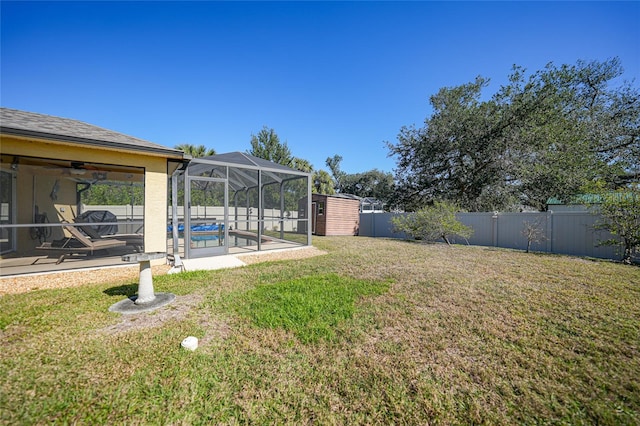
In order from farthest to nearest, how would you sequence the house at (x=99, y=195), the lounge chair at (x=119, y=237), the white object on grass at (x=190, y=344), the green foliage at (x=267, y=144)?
the green foliage at (x=267, y=144), the lounge chair at (x=119, y=237), the house at (x=99, y=195), the white object on grass at (x=190, y=344)

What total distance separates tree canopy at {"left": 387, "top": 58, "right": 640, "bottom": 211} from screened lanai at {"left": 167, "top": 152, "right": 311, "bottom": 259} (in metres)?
9.72

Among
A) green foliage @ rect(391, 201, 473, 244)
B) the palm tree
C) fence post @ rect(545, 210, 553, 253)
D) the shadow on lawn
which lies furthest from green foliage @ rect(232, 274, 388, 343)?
the palm tree

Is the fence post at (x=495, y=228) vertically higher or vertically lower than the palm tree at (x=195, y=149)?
lower

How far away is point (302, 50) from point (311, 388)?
12412 millimetres

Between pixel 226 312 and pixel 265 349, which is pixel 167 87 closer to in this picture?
pixel 226 312

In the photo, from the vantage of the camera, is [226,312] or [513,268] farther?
[513,268]

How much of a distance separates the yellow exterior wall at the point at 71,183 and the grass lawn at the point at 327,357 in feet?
5.98

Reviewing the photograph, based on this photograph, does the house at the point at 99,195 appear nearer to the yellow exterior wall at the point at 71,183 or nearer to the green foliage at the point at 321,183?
the yellow exterior wall at the point at 71,183

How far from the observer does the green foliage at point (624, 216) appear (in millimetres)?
6367

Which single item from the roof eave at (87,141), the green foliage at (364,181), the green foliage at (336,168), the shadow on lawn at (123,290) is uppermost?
the green foliage at (336,168)

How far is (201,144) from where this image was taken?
Answer: 63.7 ft

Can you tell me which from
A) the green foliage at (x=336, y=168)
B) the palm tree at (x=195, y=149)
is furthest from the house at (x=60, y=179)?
the green foliage at (x=336, y=168)

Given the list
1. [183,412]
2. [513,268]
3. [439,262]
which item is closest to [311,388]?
[183,412]

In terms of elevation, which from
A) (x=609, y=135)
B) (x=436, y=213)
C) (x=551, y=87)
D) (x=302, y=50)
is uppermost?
(x=302, y=50)
